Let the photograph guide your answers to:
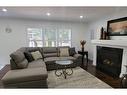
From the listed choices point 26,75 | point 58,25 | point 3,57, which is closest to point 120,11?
point 58,25

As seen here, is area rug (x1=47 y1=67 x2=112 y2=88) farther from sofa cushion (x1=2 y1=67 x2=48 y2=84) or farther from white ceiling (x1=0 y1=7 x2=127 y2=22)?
white ceiling (x1=0 y1=7 x2=127 y2=22)

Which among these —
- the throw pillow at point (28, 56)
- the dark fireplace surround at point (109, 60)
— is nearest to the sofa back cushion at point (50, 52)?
the throw pillow at point (28, 56)

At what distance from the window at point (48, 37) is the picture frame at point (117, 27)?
259 cm

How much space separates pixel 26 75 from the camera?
2.53 m

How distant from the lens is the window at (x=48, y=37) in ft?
19.7

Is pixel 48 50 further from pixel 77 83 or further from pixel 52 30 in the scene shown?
pixel 77 83

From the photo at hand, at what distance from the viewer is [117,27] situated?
161 inches

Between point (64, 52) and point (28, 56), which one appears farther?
point (64, 52)

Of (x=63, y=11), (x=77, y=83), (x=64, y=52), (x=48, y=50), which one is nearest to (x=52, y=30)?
(x=48, y=50)

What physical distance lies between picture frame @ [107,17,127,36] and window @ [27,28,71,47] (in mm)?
2589

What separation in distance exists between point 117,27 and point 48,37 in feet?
11.5
